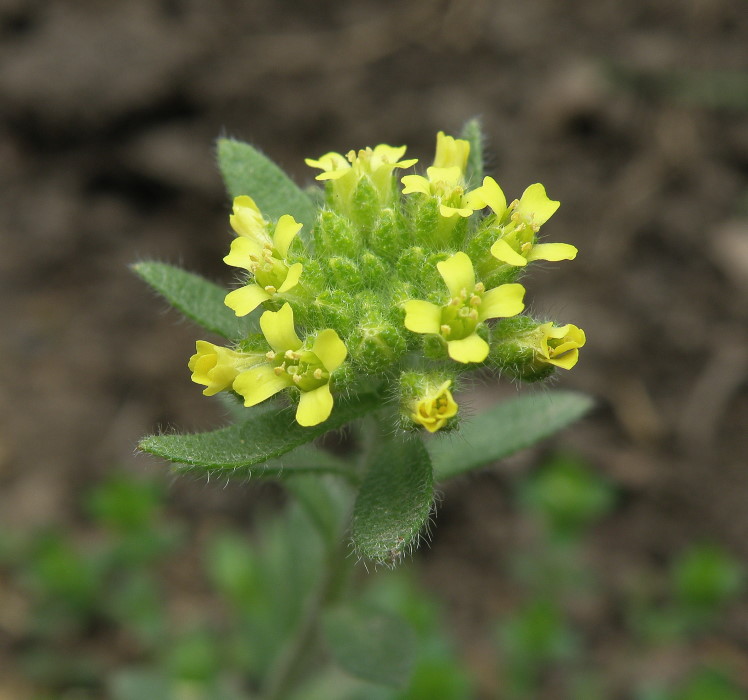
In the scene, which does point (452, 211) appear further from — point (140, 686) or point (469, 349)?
point (140, 686)

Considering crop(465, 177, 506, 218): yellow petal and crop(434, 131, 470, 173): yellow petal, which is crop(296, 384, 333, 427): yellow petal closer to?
crop(465, 177, 506, 218): yellow petal

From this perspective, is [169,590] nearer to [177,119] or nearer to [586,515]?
[586,515]

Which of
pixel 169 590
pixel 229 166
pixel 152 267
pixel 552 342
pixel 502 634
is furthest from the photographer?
pixel 169 590

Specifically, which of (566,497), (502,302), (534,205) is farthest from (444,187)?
(566,497)

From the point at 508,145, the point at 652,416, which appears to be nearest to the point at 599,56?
the point at 508,145

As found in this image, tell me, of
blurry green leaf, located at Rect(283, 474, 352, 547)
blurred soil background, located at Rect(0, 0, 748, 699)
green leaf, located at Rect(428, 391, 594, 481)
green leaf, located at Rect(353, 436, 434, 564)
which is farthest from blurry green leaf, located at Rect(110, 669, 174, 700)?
green leaf, located at Rect(353, 436, 434, 564)

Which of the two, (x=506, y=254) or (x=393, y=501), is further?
(x=393, y=501)

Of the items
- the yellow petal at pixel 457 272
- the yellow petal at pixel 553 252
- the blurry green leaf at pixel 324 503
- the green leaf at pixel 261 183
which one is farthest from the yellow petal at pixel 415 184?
the blurry green leaf at pixel 324 503

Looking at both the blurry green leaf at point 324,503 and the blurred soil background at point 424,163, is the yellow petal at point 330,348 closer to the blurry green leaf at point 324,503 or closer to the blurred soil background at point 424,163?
the blurry green leaf at point 324,503
